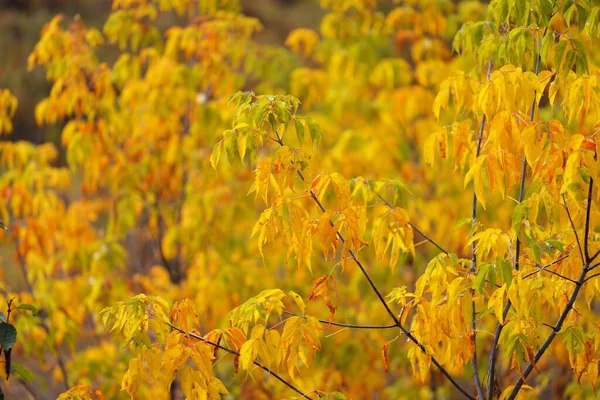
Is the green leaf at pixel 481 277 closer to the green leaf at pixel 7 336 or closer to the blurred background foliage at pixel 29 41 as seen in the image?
the green leaf at pixel 7 336

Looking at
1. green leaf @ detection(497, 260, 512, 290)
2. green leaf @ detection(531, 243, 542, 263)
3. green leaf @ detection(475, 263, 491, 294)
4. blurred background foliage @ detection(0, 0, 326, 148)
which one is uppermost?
green leaf @ detection(531, 243, 542, 263)

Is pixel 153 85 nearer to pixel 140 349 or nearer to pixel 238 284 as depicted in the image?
pixel 238 284

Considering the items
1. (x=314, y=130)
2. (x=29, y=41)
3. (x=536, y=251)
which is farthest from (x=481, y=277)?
(x=29, y=41)

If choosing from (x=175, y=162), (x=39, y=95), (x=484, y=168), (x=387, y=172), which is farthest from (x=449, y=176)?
(x=39, y=95)

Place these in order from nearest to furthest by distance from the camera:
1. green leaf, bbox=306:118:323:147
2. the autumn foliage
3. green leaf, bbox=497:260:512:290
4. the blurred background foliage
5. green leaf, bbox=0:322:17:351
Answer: green leaf, bbox=497:260:512:290 → green leaf, bbox=306:118:323:147 → green leaf, bbox=0:322:17:351 → the autumn foliage → the blurred background foliage

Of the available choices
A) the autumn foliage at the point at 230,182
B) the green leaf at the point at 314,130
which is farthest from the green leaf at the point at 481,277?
the green leaf at the point at 314,130

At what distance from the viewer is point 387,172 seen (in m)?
4.96

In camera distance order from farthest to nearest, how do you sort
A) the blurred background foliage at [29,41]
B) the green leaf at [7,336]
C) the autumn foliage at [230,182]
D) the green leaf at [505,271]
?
the blurred background foliage at [29,41] < the autumn foliage at [230,182] < the green leaf at [7,336] < the green leaf at [505,271]

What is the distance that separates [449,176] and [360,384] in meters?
1.53

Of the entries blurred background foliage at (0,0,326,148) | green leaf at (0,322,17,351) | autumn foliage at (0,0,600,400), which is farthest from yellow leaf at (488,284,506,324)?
blurred background foliage at (0,0,326,148)

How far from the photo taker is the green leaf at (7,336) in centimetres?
239

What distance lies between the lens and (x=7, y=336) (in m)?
2.42

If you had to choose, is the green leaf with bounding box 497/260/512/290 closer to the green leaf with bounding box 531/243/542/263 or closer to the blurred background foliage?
the green leaf with bounding box 531/243/542/263

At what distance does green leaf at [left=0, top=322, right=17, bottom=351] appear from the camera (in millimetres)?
2391
